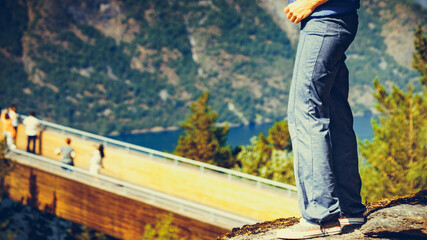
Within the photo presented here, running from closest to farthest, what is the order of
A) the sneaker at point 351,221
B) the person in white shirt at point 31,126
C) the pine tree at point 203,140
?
the sneaker at point 351,221
the person in white shirt at point 31,126
the pine tree at point 203,140

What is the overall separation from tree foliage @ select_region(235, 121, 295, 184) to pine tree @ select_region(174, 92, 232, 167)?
273cm

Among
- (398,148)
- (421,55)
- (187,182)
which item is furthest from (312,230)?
(421,55)

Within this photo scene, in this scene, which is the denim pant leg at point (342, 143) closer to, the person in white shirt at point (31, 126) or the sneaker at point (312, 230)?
the sneaker at point (312, 230)

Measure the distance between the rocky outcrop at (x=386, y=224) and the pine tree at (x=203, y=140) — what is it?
27.0 m

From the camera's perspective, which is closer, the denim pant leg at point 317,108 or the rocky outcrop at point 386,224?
the rocky outcrop at point 386,224

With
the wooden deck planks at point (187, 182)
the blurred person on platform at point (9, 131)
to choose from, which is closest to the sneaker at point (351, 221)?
the wooden deck planks at point (187, 182)

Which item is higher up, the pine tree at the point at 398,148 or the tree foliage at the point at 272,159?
the pine tree at the point at 398,148

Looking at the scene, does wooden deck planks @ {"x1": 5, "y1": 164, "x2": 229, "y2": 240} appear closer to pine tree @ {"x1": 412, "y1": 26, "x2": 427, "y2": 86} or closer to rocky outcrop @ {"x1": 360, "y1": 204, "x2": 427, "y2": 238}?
rocky outcrop @ {"x1": 360, "y1": 204, "x2": 427, "y2": 238}

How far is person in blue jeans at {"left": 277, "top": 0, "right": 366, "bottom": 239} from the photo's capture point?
7.98 ft

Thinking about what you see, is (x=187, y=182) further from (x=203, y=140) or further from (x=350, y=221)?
(x=203, y=140)

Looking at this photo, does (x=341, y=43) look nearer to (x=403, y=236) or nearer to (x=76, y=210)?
(x=403, y=236)

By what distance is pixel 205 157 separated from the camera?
3206 centimetres

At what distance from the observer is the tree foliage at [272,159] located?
23.1 meters

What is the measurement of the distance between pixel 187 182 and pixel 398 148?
26.1 feet
